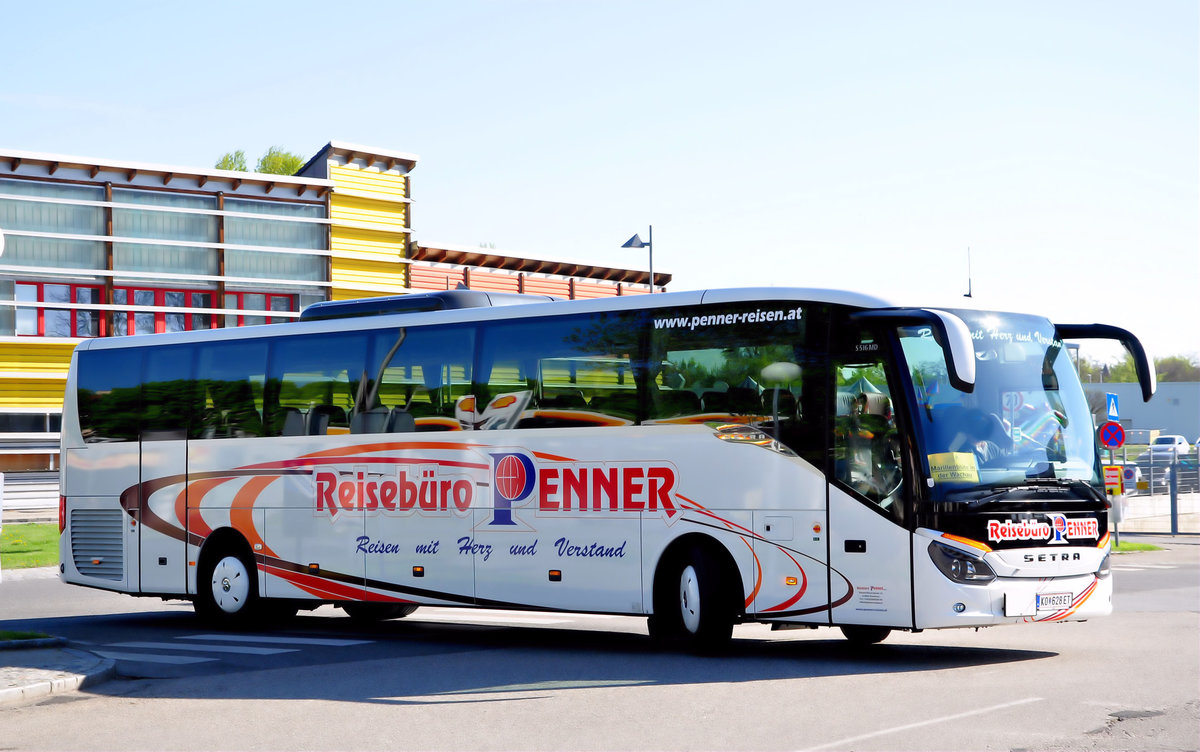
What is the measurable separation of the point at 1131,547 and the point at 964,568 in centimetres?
2106

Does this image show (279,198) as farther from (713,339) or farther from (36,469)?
(713,339)

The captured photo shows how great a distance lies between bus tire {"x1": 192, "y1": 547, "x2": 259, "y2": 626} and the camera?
1622 centimetres

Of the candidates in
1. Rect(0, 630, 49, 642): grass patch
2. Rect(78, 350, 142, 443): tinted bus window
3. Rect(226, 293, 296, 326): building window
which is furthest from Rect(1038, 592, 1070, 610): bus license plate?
Rect(226, 293, 296, 326): building window

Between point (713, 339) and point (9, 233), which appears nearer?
point (713, 339)

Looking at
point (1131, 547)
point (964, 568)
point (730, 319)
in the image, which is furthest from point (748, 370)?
point (1131, 547)

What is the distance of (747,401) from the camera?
12.5 meters

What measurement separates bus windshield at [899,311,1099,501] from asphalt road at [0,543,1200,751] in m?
1.65

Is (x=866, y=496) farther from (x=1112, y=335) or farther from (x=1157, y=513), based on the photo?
(x=1157, y=513)

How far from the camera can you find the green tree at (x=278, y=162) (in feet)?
238

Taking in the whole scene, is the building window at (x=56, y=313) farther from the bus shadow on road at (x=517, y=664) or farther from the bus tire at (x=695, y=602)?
the bus tire at (x=695, y=602)

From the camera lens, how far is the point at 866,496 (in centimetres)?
1182

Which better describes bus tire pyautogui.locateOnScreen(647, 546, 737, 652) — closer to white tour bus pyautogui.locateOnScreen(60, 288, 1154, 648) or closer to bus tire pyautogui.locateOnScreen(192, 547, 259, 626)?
white tour bus pyautogui.locateOnScreen(60, 288, 1154, 648)

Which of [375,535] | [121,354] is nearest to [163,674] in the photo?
[375,535]

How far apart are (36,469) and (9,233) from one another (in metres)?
6.45
